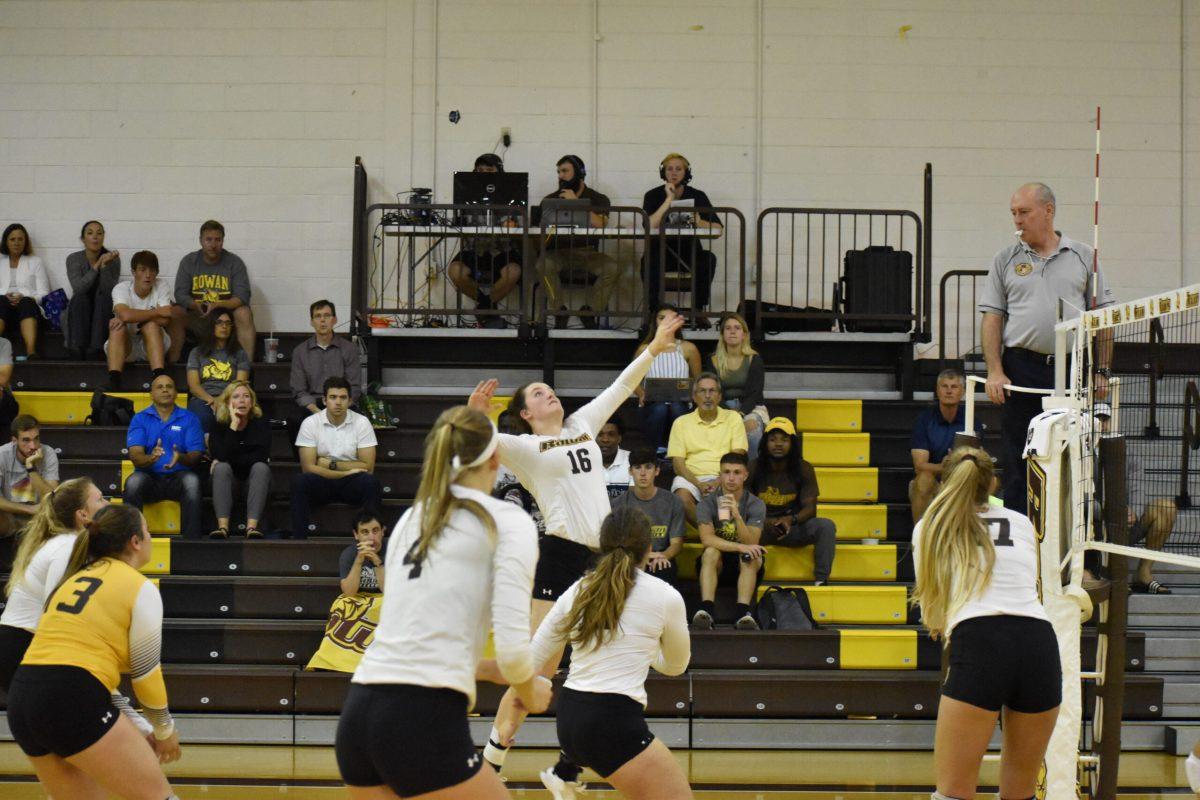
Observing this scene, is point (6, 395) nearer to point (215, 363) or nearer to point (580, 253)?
point (215, 363)

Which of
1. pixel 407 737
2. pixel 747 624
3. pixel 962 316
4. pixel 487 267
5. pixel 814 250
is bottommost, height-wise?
pixel 747 624

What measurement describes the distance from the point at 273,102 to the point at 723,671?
7.75m

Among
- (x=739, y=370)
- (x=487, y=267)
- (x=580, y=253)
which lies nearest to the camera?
(x=739, y=370)

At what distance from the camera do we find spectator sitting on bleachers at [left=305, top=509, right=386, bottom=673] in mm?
8469

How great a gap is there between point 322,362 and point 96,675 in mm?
6828

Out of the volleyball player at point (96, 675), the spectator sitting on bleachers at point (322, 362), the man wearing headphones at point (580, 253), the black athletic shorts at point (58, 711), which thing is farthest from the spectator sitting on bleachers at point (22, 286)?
the black athletic shorts at point (58, 711)

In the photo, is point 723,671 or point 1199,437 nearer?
point 1199,437

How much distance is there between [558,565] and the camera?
6.15 meters

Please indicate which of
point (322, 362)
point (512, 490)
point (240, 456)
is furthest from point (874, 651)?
point (322, 362)

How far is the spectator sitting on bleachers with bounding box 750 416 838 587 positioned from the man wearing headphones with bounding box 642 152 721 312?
241cm

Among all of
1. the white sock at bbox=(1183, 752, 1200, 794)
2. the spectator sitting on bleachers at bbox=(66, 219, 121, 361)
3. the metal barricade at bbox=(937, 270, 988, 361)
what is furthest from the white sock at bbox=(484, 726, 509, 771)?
the metal barricade at bbox=(937, 270, 988, 361)

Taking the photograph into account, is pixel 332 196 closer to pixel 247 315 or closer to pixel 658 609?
pixel 247 315

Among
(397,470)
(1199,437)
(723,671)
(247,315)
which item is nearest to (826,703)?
(723,671)

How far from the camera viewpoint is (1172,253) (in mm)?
13211
